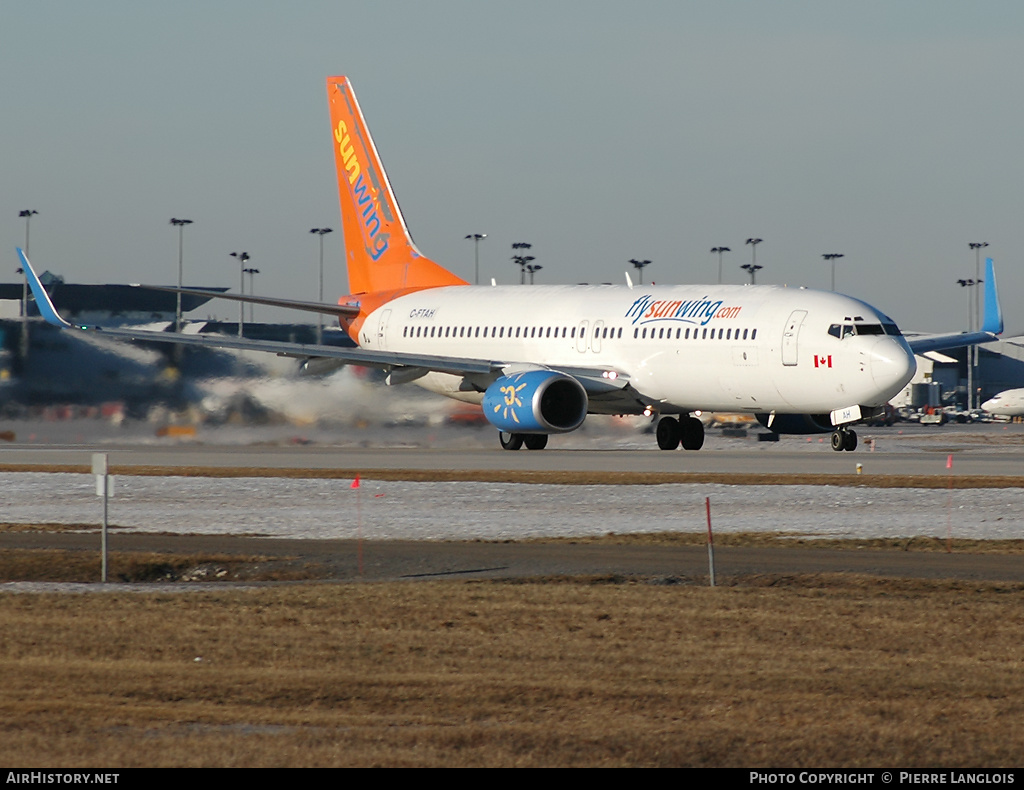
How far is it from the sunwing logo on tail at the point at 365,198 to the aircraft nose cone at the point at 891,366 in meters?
19.6

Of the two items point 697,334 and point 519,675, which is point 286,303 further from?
point 519,675

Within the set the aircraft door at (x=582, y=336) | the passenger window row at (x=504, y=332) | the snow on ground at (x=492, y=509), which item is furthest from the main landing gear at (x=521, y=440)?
the snow on ground at (x=492, y=509)

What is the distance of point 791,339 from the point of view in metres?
38.8

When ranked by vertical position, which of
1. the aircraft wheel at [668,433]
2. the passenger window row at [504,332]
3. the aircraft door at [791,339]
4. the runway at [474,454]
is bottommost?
the runway at [474,454]

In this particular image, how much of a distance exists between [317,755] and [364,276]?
44702mm

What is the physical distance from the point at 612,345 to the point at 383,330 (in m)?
9.97

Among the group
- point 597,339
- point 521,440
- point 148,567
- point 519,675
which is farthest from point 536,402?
point 519,675

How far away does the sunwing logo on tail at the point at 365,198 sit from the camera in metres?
52.3

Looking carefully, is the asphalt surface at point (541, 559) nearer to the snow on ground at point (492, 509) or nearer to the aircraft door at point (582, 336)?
the snow on ground at point (492, 509)

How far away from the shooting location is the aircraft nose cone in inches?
1470

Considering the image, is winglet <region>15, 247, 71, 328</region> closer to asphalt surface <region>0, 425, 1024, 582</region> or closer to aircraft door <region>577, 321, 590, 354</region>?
asphalt surface <region>0, 425, 1024, 582</region>

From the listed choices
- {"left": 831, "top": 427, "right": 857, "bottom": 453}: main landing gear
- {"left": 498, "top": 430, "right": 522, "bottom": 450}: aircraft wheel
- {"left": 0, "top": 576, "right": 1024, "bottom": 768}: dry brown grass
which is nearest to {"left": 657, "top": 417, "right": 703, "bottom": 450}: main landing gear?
{"left": 498, "top": 430, "right": 522, "bottom": 450}: aircraft wheel

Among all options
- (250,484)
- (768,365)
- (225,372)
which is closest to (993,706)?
(250,484)

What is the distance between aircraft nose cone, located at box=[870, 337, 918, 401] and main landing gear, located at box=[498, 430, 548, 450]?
377 inches
